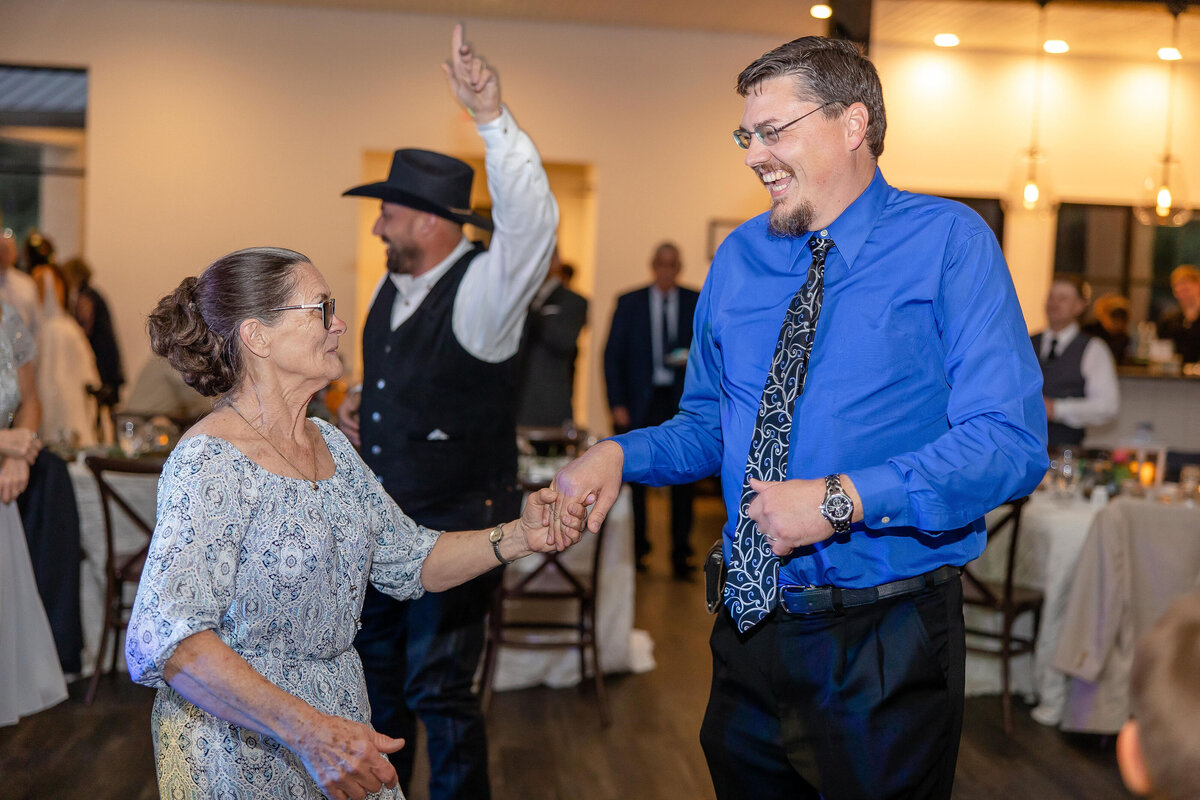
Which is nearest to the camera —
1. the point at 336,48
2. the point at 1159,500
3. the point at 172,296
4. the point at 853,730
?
the point at 853,730

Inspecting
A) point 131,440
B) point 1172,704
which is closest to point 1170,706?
point 1172,704

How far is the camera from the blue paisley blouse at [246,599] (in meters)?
1.54

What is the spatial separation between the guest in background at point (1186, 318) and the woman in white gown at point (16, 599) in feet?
24.7

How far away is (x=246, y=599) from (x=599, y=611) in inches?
115

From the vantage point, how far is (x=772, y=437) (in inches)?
65.7

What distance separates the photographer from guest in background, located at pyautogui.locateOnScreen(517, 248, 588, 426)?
597cm

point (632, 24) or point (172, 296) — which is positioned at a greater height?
point (632, 24)

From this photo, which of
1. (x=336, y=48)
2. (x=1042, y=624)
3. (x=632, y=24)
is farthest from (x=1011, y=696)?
(x=336, y=48)

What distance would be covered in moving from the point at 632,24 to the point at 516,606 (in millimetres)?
5614

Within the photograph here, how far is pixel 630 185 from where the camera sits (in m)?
8.74

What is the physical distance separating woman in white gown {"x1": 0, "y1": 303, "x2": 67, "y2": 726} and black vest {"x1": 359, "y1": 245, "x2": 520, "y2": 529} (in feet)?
3.57

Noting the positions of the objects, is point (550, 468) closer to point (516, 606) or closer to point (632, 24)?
point (516, 606)

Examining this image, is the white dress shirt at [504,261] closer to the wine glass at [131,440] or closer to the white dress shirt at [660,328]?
the wine glass at [131,440]

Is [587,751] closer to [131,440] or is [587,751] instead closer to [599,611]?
[599,611]
